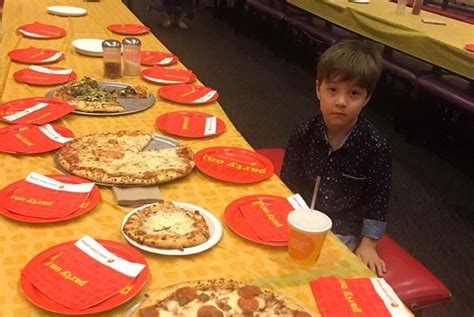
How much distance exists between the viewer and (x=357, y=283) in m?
1.11

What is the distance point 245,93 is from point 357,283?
3.87 m

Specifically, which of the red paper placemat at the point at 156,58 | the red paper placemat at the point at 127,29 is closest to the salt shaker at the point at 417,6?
the red paper placemat at the point at 127,29

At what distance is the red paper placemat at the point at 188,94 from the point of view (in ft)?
6.80

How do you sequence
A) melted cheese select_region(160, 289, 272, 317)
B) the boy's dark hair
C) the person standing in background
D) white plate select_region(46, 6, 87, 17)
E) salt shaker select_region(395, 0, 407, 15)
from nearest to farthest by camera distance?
melted cheese select_region(160, 289, 272, 317), the boy's dark hair, white plate select_region(46, 6, 87, 17), salt shaker select_region(395, 0, 407, 15), the person standing in background

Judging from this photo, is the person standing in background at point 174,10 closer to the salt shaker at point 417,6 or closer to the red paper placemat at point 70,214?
the salt shaker at point 417,6

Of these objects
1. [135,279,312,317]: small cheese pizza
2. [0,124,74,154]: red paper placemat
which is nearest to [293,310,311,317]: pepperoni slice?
[135,279,312,317]: small cheese pizza

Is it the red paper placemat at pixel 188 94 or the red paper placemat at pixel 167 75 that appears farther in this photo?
the red paper placemat at pixel 167 75

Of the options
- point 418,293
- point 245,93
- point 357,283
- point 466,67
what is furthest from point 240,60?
point 357,283

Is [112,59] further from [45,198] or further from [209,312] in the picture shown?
[209,312]

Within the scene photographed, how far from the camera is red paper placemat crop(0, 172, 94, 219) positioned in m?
1.25

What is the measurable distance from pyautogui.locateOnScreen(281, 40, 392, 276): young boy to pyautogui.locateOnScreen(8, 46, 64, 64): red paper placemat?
4.06 feet

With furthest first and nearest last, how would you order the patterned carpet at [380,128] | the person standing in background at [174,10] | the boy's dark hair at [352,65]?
the person standing in background at [174,10], the patterned carpet at [380,128], the boy's dark hair at [352,65]

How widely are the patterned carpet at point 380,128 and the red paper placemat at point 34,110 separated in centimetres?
174

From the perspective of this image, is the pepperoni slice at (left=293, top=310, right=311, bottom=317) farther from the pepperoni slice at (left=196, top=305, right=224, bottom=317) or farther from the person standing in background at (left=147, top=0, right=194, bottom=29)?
the person standing in background at (left=147, top=0, right=194, bottom=29)
